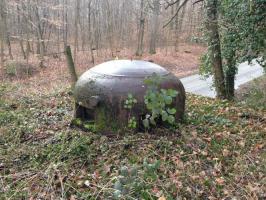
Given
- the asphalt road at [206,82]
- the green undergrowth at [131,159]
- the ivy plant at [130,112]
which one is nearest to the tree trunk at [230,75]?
the asphalt road at [206,82]

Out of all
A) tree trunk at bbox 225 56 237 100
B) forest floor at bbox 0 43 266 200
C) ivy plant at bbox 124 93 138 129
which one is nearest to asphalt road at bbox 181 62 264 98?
tree trunk at bbox 225 56 237 100

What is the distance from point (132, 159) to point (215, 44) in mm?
6074

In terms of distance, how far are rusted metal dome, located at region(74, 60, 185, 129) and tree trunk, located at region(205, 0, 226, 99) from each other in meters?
4.23

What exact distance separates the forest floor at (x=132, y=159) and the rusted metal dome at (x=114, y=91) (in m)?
0.33

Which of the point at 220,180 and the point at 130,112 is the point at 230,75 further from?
the point at 220,180


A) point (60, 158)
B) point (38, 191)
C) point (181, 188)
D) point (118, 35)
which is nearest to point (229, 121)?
point (181, 188)

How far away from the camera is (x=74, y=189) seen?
430 centimetres

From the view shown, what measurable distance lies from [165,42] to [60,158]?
85.9ft

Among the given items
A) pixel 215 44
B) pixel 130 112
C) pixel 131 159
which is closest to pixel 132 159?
pixel 131 159

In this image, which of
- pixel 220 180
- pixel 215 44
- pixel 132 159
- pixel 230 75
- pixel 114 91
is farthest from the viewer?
pixel 230 75

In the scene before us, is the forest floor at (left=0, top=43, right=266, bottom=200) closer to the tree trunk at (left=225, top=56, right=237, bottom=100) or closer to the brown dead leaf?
the brown dead leaf

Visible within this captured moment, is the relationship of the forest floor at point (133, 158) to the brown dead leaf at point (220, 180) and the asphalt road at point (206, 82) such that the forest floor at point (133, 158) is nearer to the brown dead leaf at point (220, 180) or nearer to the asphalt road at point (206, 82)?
the brown dead leaf at point (220, 180)

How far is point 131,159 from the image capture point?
16.8 feet

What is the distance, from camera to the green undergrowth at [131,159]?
170 inches
